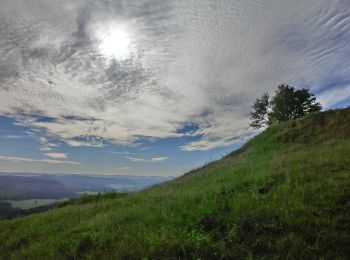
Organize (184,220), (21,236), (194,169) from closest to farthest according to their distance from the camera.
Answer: (184,220) → (21,236) → (194,169)

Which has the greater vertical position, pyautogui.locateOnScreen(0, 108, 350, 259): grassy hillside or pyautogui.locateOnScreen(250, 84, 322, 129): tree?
pyautogui.locateOnScreen(250, 84, 322, 129): tree

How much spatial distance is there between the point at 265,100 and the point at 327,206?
51382 mm

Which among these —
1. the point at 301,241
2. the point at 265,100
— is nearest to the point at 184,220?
the point at 301,241

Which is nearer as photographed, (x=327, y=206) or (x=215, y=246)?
(x=215, y=246)

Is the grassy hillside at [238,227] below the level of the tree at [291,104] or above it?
below

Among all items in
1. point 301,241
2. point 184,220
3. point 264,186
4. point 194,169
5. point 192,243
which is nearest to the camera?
point 301,241

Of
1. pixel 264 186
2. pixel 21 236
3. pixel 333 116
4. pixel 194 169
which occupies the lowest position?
pixel 21 236

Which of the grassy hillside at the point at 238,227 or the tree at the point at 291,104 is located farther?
the tree at the point at 291,104

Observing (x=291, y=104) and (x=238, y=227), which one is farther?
(x=291, y=104)

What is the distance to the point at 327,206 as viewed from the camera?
6602mm

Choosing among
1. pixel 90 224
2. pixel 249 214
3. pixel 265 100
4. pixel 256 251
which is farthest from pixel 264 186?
pixel 265 100

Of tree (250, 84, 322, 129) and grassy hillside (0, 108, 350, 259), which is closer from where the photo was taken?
grassy hillside (0, 108, 350, 259)

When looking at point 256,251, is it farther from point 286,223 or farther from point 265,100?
point 265,100

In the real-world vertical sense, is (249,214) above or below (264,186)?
below
